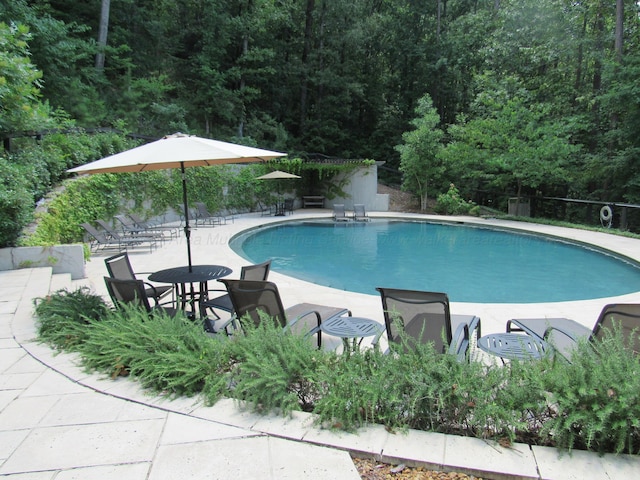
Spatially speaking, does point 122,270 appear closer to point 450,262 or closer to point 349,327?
point 349,327

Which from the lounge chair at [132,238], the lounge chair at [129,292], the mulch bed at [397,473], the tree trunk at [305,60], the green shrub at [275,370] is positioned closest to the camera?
the mulch bed at [397,473]

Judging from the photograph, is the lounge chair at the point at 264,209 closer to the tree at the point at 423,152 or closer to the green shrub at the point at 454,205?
the tree at the point at 423,152

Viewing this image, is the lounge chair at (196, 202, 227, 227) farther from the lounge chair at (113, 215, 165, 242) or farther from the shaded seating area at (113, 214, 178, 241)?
the lounge chair at (113, 215, 165, 242)

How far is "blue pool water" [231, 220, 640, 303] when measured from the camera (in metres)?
7.58

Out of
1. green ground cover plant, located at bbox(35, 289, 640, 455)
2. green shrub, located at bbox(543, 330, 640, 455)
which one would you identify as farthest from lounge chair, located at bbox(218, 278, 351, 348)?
green shrub, located at bbox(543, 330, 640, 455)

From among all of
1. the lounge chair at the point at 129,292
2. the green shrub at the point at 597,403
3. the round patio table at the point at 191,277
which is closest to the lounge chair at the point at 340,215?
the round patio table at the point at 191,277

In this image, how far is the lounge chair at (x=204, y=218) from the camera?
46.0 feet

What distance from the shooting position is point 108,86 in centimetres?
1761

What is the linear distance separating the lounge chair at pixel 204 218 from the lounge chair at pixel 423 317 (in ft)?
37.8

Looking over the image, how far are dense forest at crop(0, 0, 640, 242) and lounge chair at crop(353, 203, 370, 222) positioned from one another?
3451 mm

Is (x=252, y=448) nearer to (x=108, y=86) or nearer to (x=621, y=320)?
(x=621, y=320)

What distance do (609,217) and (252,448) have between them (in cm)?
1484

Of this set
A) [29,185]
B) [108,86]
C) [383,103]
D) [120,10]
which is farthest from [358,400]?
[383,103]

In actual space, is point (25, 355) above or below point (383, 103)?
below
